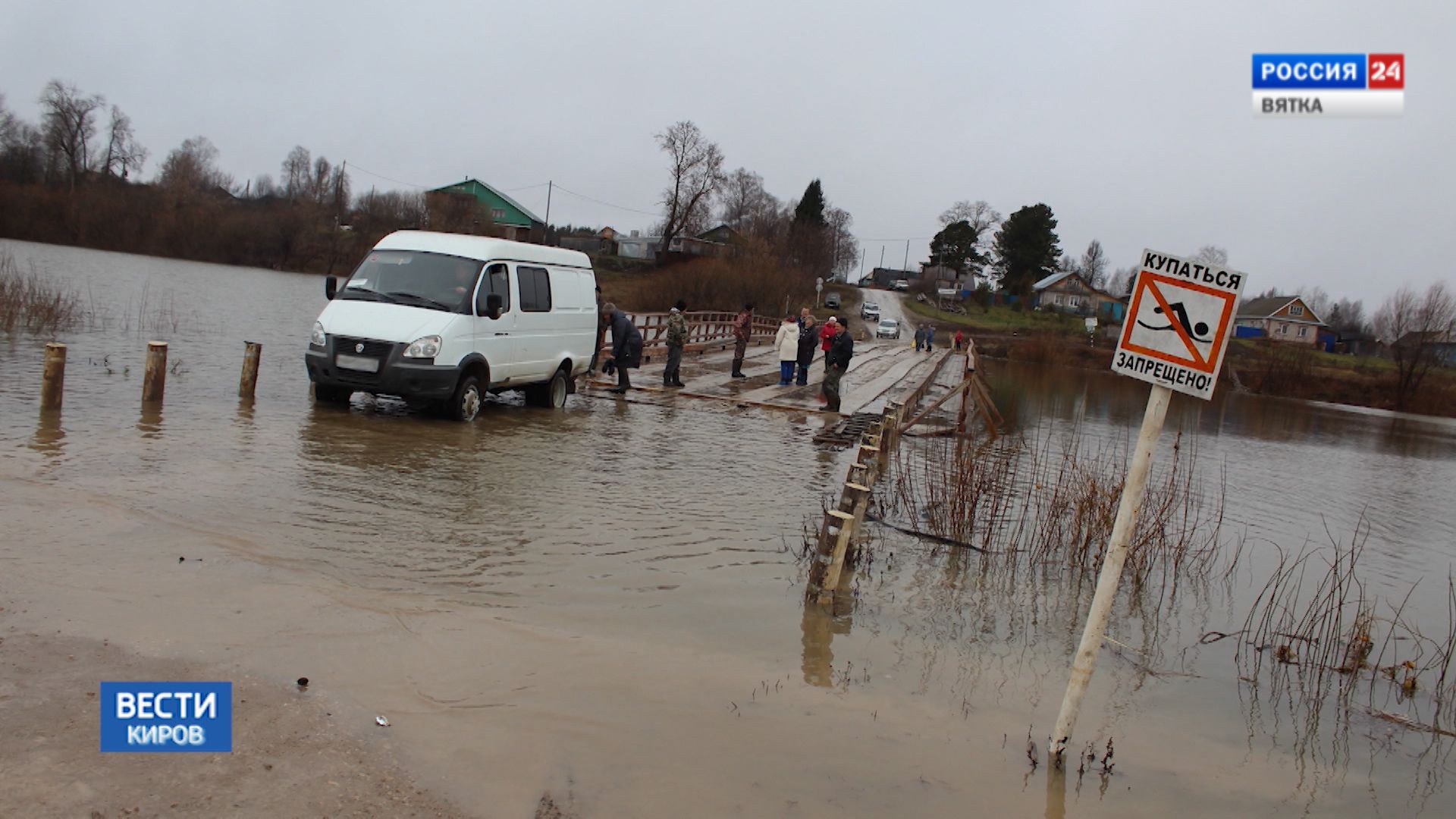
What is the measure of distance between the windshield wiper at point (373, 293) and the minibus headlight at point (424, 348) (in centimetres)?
82

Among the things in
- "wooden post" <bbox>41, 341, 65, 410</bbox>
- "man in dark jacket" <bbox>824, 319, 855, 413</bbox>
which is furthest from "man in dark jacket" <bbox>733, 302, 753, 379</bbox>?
"wooden post" <bbox>41, 341, 65, 410</bbox>

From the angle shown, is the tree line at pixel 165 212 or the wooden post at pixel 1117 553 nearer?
the wooden post at pixel 1117 553

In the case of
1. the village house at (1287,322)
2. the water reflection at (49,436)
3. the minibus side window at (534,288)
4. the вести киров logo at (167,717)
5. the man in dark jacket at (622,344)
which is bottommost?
the вести киров logo at (167,717)

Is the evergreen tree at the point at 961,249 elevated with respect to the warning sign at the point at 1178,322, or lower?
elevated

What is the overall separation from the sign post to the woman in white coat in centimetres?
1737

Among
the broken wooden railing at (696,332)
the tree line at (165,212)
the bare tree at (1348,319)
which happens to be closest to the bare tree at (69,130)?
the tree line at (165,212)

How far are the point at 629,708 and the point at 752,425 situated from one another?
448 inches

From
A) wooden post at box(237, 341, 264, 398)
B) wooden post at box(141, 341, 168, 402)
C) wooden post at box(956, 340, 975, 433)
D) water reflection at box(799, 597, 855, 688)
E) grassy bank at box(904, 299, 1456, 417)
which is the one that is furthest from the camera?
grassy bank at box(904, 299, 1456, 417)

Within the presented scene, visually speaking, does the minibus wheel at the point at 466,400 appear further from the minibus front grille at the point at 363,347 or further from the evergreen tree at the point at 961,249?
the evergreen tree at the point at 961,249

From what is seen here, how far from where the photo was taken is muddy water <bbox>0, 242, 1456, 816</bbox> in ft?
15.1

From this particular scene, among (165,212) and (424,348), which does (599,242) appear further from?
(424,348)

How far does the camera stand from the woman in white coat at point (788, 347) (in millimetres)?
22281

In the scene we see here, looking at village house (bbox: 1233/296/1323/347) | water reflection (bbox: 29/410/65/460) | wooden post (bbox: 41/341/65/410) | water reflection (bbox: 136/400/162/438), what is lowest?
water reflection (bbox: 29/410/65/460)

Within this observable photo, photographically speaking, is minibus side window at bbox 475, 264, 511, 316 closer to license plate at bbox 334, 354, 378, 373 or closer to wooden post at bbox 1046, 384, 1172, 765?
Result: license plate at bbox 334, 354, 378, 373
